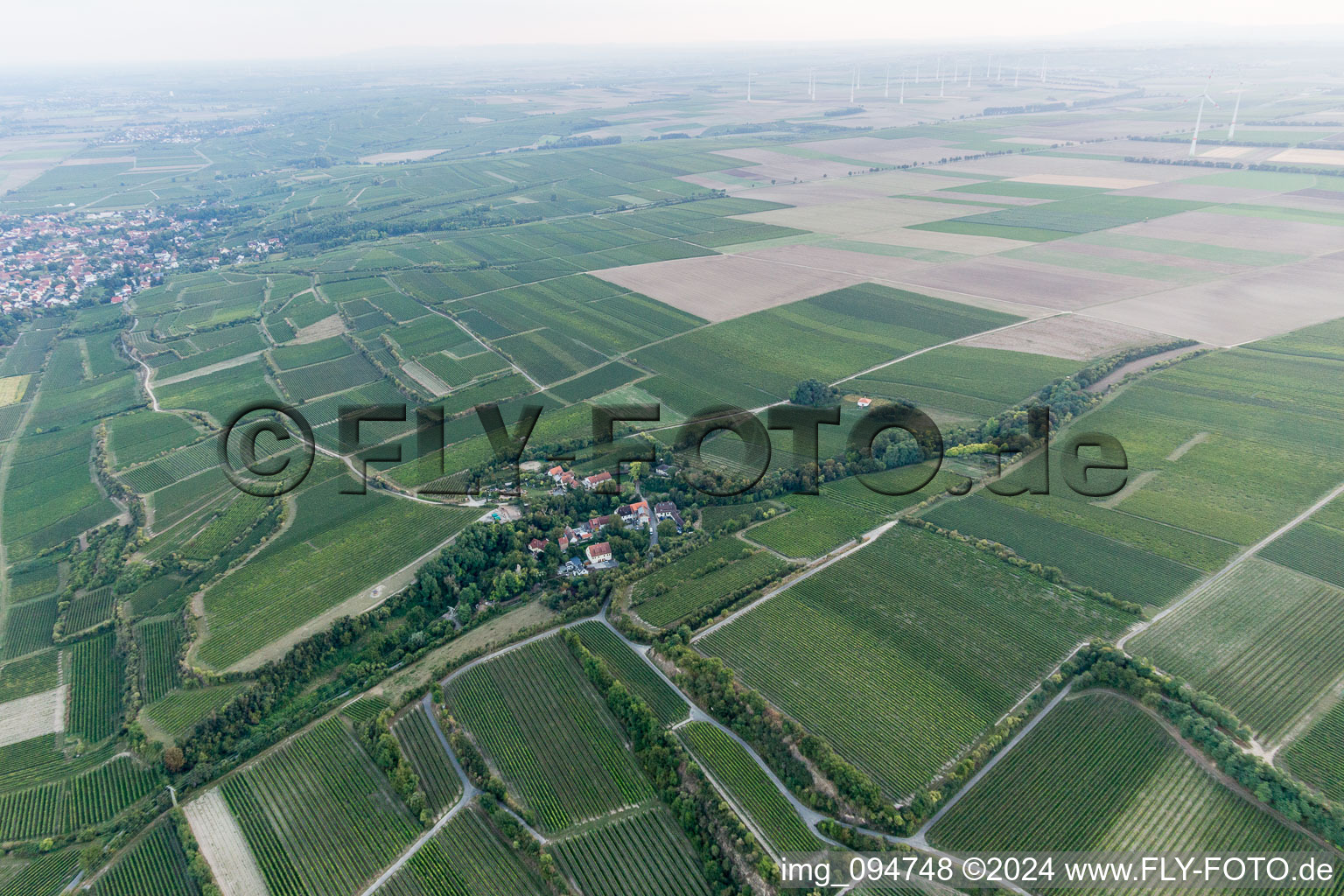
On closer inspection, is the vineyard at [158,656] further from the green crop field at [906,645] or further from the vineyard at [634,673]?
the green crop field at [906,645]

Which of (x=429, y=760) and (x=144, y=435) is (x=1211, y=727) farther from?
(x=144, y=435)

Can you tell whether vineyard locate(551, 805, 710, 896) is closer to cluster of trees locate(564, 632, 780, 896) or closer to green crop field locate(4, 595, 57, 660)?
cluster of trees locate(564, 632, 780, 896)

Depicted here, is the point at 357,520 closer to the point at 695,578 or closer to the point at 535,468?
the point at 535,468

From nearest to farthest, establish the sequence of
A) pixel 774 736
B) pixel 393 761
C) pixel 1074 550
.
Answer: pixel 774 736 < pixel 393 761 < pixel 1074 550

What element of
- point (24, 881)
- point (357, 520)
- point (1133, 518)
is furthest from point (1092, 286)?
point (24, 881)

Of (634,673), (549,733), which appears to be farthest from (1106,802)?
(549,733)
